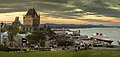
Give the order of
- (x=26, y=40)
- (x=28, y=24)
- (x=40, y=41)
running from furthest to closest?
(x=28, y=24), (x=26, y=40), (x=40, y=41)

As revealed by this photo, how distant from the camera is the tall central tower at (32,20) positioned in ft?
545

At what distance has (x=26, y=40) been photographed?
316 feet

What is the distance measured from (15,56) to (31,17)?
424 ft

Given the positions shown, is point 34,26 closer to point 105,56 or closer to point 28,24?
point 28,24

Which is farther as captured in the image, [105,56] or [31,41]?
[31,41]

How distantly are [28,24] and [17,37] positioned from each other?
80245 millimetres

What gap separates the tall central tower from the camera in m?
166

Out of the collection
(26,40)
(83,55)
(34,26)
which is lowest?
(34,26)

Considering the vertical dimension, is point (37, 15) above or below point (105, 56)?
below

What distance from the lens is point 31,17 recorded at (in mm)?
168000

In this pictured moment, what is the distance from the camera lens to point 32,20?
17300cm

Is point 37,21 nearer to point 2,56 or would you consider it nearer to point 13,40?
point 13,40

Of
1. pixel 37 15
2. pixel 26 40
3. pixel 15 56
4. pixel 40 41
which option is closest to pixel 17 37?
pixel 26 40

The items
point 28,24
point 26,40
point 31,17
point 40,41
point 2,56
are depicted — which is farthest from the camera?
point 28,24
